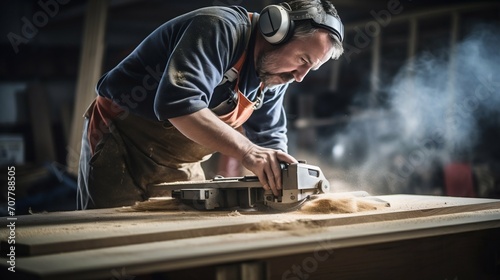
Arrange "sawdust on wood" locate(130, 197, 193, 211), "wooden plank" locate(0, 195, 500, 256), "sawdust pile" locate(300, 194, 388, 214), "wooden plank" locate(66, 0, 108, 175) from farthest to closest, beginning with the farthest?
1. "wooden plank" locate(66, 0, 108, 175)
2. "sawdust on wood" locate(130, 197, 193, 211)
3. "sawdust pile" locate(300, 194, 388, 214)
4. "wooden plank" locate(0, 195, 500, 256)

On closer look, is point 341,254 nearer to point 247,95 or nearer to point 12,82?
point 247,95

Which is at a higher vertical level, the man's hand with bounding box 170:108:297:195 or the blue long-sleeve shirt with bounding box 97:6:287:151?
the blue long-sleeve shirt with bounding box 97:6:287:151

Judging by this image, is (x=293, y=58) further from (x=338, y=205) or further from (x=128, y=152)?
(x=128, y=152)

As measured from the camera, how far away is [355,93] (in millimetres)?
8047

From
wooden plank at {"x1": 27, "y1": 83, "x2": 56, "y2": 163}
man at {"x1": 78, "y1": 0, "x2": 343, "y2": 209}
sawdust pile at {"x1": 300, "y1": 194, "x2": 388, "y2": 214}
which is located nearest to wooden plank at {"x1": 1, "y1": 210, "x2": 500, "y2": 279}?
sawdust pile at {"x1": 300, "y1": 194, "x2": 388, "y2": 214}

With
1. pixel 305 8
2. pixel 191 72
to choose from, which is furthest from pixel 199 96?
pixel 305 8

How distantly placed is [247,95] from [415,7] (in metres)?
5.31

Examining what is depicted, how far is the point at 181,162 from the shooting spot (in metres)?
3.31

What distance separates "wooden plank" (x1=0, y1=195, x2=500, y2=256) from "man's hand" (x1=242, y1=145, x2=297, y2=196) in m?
0.12

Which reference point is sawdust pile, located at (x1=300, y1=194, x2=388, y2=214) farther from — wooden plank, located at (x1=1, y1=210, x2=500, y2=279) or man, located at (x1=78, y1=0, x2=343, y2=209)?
wooden plank, located at (x1=1, y1=210, x2=500, y2=279)

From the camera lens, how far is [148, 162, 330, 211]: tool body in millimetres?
2438

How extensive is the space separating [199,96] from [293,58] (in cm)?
59

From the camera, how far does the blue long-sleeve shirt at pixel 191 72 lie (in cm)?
249

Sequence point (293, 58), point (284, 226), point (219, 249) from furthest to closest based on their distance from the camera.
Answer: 1. point (293, 58)
2. point (284, 226)
3. point (219, 249)
